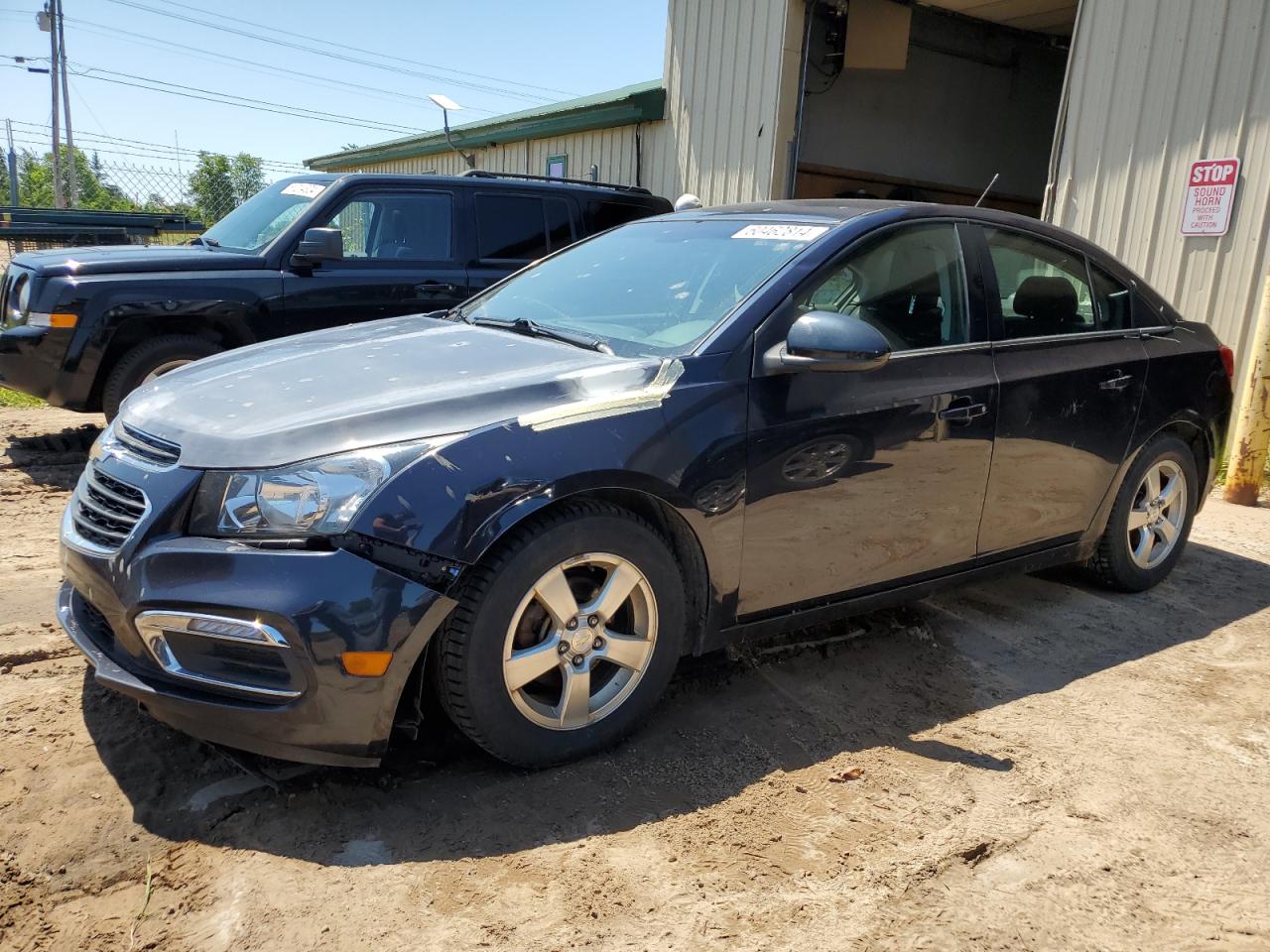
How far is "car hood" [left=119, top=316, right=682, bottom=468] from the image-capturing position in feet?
8.39

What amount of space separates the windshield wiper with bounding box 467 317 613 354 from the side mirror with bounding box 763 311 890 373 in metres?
0.57

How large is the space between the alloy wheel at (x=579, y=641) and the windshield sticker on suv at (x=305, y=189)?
489 centimetres

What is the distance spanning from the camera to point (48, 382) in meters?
5.81

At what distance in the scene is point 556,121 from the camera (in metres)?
13.7

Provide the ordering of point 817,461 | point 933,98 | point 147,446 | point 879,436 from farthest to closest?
point 933,98
point 879,436
point 817,461
point 147,446

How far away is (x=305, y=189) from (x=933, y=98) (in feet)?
29.7

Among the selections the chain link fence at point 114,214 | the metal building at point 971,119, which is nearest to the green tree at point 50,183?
the chain link fence at point 114,214

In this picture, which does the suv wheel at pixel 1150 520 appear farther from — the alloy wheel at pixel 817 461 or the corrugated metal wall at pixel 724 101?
the corrugated metal wall at pixel 724 101

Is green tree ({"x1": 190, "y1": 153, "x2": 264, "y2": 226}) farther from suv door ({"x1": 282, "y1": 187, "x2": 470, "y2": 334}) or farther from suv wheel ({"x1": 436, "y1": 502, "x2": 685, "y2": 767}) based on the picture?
suv wheel ({"x1": 436, "y1": 502, "x2": 685, "y2": 767})

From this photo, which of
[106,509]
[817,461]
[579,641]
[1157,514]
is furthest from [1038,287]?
[106,509]

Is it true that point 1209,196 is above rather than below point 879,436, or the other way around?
above

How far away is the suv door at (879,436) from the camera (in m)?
3.10

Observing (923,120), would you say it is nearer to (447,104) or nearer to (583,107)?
(583,107)

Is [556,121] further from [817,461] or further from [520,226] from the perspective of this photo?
[817,461]
